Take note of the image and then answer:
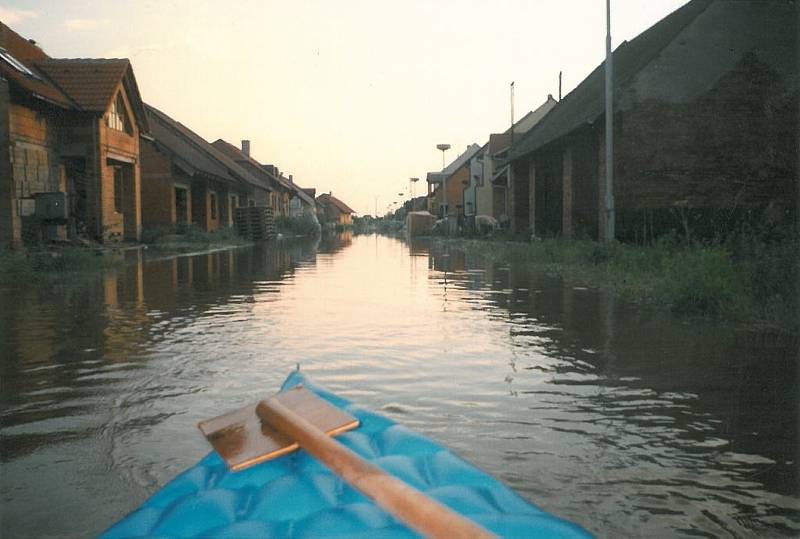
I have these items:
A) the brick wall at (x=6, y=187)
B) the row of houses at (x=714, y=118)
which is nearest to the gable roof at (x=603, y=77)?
the row of houses at (x=714, y=118)

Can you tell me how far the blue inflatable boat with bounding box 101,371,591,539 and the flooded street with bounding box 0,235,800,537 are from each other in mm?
1040

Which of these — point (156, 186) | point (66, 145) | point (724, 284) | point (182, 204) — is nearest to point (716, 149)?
point (724, 284)

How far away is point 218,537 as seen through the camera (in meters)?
2.04

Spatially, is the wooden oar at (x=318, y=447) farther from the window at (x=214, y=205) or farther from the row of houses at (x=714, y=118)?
the window at (x=214, y=205)

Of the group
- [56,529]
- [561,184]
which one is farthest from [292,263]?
[56,529]

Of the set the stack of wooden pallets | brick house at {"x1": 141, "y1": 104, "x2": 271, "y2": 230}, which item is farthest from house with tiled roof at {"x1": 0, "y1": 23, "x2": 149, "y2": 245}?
the stack of wooden pallets

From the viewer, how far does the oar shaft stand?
5.88 feet

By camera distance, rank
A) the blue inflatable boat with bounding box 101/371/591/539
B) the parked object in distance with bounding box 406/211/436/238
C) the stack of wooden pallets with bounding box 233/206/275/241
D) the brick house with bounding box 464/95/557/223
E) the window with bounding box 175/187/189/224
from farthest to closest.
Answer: the parked object in distance with bounding box 406/211/436/238 < the brick house with bounding box 464/95/557/223 < the stack of wooden pallets with bounding box 233/206/275/241 < the window with bounding box 175/187/189/224 < the blue inflatable boat with bounding box 101/371/591/539

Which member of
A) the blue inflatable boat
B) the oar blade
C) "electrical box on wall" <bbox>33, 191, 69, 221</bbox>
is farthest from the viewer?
"electrical box on wall" <bbox>33, 191, 69, 221</bbox>

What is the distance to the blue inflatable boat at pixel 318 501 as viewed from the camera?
2.05 m

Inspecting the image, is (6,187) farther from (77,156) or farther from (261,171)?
(261,171)

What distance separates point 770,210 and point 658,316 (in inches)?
569

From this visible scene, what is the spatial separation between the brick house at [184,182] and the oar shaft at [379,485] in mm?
30870

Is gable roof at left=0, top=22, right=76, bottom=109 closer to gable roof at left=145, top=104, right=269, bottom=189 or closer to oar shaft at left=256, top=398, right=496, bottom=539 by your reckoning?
gable roof at left=145, top=104, right=269, bottom=189
